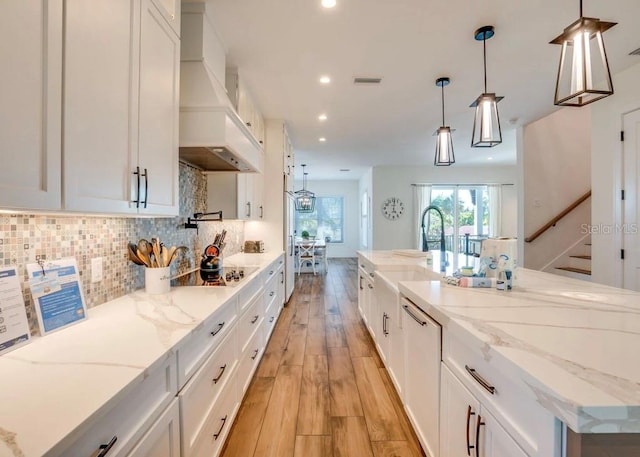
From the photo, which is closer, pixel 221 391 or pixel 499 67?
pixel 221 391

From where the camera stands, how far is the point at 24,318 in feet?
3.35

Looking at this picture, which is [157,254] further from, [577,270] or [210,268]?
[577,270]

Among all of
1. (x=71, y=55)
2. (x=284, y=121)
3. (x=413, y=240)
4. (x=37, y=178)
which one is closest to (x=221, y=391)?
(x=37, y=178)

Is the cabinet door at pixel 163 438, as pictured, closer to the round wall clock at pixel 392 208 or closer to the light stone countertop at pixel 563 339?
the light stone countertop at pixel 563 339

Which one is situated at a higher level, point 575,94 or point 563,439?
point 575,94

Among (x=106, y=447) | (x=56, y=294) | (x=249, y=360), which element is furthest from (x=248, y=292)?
(x=106, y=447)

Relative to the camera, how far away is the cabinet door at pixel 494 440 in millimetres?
861

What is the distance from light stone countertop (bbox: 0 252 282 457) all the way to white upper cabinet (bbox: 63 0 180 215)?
1.44ft

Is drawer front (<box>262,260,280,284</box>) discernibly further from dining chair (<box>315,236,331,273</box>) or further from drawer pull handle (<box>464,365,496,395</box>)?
dining chair (<box>315,236,331,273</box>)

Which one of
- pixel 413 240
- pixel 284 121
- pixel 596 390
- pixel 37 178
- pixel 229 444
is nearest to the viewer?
pixel 596 390

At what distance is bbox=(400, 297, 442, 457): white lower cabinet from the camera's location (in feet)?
4.60

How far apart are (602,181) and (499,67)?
1776 millimetres

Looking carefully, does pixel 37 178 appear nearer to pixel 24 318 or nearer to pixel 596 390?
pixel 24 318

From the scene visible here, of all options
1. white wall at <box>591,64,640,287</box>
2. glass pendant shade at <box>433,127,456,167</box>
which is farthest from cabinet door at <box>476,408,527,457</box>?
white wall at <box>591,64,640,287</box>
